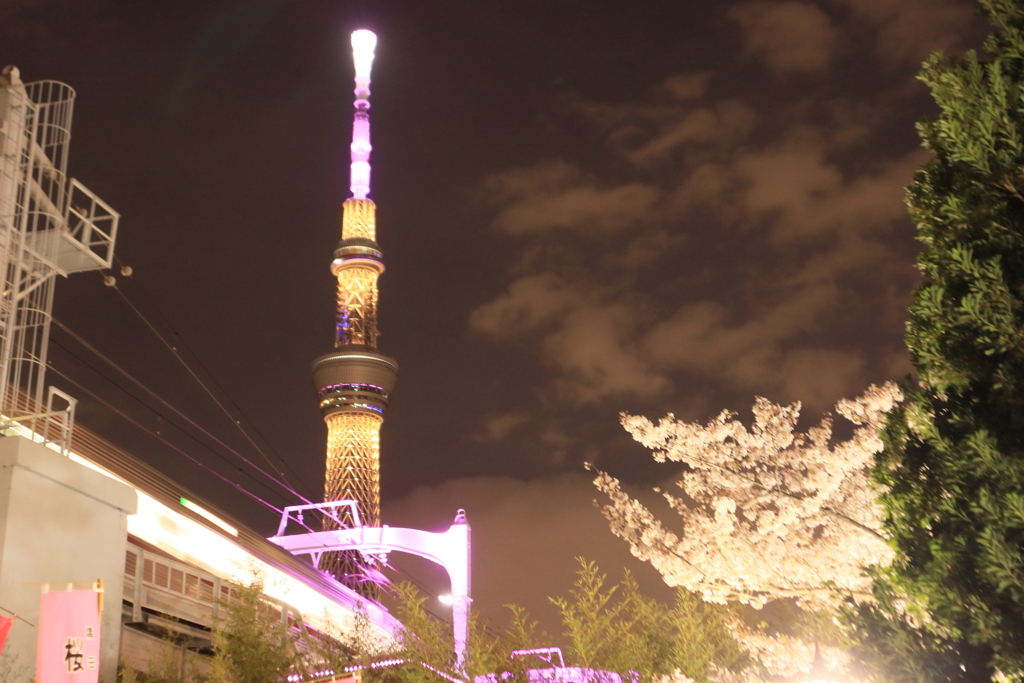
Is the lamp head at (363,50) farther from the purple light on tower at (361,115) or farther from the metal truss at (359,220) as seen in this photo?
the metal truss at (359,220)

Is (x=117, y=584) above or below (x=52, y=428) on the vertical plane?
below

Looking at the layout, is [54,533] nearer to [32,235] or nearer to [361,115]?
[32,235]

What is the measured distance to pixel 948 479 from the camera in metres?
6.04

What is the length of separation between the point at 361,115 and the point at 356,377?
21340 mm

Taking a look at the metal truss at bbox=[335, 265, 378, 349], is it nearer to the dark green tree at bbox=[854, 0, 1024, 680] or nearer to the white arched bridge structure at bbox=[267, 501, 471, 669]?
the white arched bridge structure at bbox=[267, 501, 471, 669]

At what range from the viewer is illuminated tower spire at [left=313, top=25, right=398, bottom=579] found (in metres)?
59.7

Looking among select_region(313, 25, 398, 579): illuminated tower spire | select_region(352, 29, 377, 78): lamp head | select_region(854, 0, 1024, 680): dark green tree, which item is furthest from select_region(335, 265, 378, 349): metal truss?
select_region(854, 0, 1024, 680): dark green tree

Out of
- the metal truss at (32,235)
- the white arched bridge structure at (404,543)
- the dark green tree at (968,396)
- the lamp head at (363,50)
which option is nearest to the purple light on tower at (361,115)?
the lamp head at (363,50)

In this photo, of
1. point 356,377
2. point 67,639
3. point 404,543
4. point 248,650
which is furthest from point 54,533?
point 356,377

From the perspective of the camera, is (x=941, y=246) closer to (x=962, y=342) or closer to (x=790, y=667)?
(x=962, y=342)

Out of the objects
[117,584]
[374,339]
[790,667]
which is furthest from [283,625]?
[374,339]

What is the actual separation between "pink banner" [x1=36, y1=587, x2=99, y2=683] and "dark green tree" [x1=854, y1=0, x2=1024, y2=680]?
6.21 metres

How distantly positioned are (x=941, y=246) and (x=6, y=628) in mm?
7985

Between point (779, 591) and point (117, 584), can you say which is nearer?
point (779, 591)
